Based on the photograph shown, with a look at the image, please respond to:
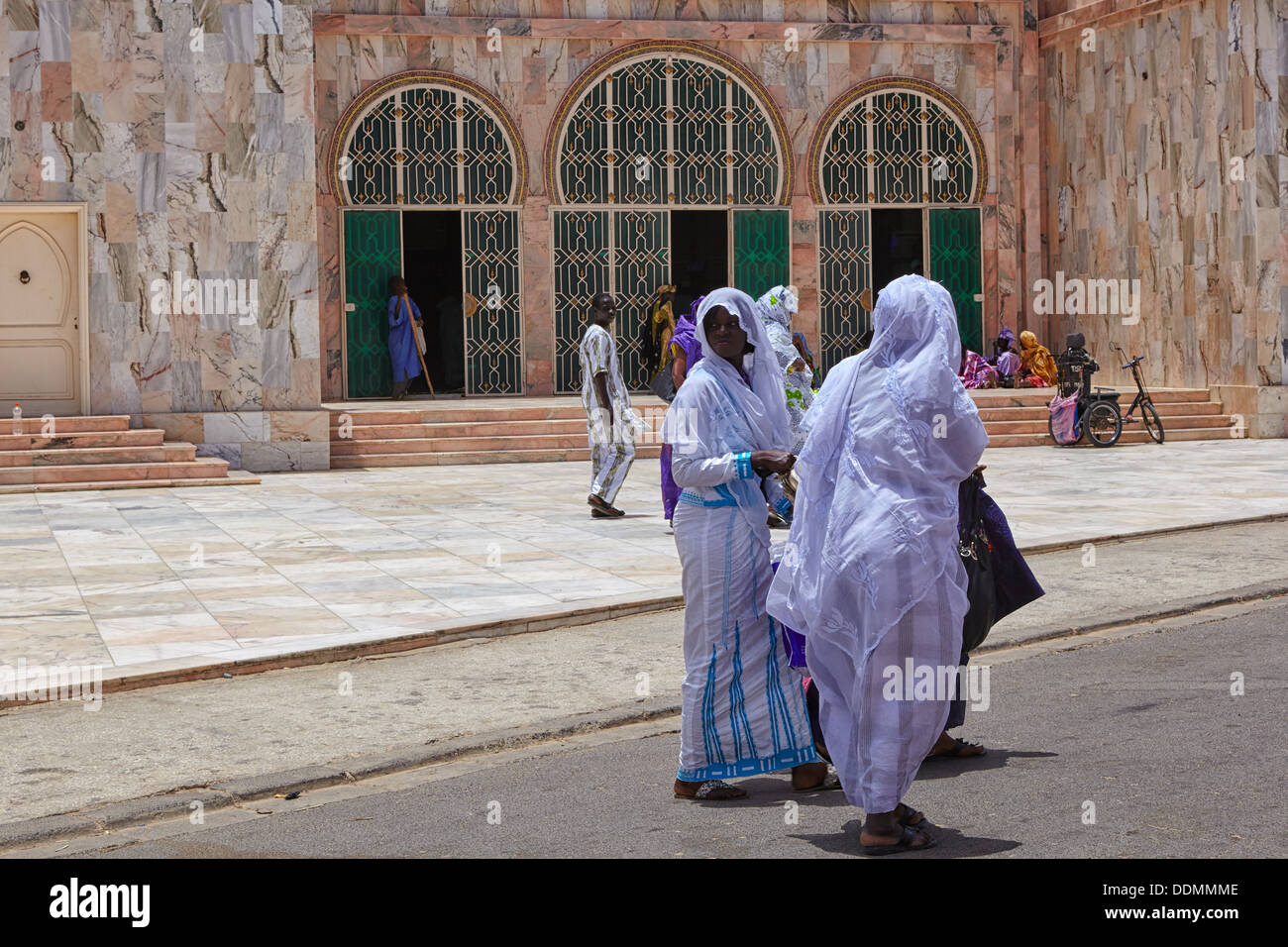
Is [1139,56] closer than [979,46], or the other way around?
[1139,56]

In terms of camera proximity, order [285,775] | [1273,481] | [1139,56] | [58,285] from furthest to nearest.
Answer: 1. [1139,56]
2. [58,285]
3. [1273,481]
4. [285,775]

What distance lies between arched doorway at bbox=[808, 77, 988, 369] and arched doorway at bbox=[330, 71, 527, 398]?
444 centimetres

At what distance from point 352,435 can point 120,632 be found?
1044cm

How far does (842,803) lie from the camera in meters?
5.28

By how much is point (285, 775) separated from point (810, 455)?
2219 mm

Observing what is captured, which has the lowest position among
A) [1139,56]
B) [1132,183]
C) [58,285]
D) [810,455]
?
[810,455]

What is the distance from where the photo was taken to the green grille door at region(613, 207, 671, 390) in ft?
74.1

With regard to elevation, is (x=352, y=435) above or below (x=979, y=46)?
below

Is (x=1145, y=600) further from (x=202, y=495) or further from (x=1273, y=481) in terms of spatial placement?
(x=202, y=495)

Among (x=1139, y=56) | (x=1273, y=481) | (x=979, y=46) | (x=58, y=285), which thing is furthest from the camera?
(x=979, y=46)

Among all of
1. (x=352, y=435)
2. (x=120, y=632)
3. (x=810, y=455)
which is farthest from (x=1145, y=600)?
(x=352, y=435)

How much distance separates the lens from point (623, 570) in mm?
10000

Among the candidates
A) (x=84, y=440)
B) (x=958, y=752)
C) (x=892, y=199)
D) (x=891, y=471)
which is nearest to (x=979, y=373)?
(x=892, y=199)

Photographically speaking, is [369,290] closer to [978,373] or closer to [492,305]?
[492,305]
